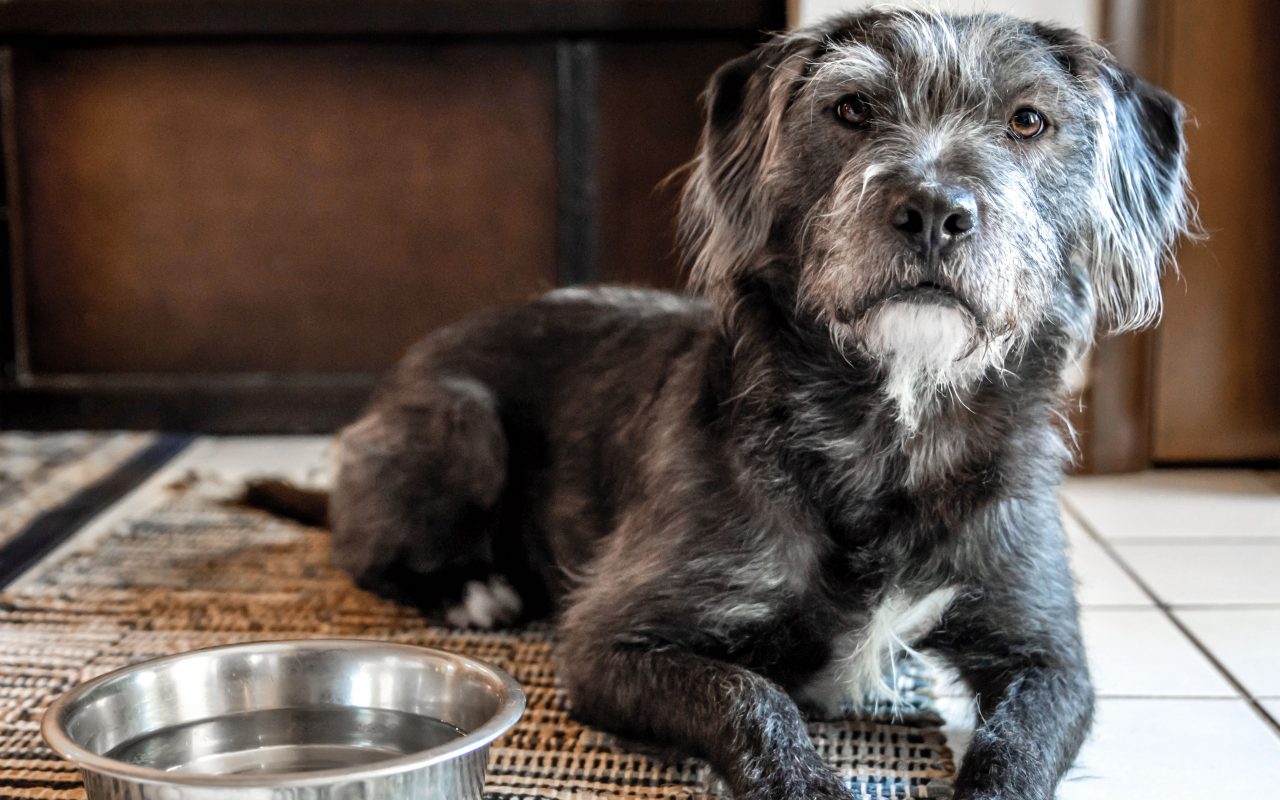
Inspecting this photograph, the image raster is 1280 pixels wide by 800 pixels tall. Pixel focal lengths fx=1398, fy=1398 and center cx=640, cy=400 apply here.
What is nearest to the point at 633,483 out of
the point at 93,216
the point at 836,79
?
the point at 836,79

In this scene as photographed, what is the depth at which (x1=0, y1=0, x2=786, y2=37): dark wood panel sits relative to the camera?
14.3 feet

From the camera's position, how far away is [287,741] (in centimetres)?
193

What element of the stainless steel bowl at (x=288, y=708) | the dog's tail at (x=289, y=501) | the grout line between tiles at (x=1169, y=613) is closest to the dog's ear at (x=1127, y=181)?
the grout line between tiles at (x=1169, y=613)

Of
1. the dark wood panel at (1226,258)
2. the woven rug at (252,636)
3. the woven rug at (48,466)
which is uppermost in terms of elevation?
the dark wood panel at (1226,258)

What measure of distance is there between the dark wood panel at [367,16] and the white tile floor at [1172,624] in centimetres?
136

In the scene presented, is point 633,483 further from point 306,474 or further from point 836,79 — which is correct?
point 306,474

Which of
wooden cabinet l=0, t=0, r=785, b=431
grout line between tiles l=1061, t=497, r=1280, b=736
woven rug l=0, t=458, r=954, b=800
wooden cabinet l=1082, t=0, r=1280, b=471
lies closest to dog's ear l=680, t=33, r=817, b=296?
woven rug l=0, t=458, r=954, b=800

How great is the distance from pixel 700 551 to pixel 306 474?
2209mm

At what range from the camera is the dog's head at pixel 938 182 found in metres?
1.89

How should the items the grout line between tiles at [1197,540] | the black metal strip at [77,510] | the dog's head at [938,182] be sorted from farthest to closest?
1. the grout line between tiles at [1197,540]
2. the black metal strip at [77,510]
3. the dog's head at [938,182]

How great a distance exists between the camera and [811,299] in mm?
2043

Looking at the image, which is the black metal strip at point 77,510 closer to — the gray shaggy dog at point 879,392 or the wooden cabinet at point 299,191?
the wooden cabinet at point 299,191

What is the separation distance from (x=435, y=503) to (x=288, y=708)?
811 mm

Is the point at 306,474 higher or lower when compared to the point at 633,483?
lower
